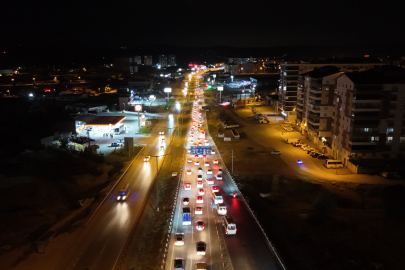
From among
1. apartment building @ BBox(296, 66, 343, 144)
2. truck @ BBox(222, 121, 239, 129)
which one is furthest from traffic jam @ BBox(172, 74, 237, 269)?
truck @ BBox(222, 121, 239, 129)

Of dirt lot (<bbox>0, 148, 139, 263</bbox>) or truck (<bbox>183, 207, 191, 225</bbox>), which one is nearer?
dirt lot (<bbox>0, 148, 139, 263</bbox>)

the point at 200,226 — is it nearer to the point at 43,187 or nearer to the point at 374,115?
the point at 43,187

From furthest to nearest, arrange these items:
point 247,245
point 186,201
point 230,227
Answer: point 186,201
point 230,227
point 247,245

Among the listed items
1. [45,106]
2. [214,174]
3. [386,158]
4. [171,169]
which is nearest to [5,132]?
[45,106]

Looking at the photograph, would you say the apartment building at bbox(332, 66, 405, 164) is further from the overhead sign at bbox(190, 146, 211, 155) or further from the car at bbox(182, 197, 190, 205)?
the car at bbox(182, 197, 190, 205)

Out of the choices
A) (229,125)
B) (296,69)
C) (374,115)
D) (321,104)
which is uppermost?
(296,69)

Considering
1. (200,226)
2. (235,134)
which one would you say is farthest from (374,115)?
(200,226)

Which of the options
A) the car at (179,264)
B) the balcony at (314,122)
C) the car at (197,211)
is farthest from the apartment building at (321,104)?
the car at (179,264)
